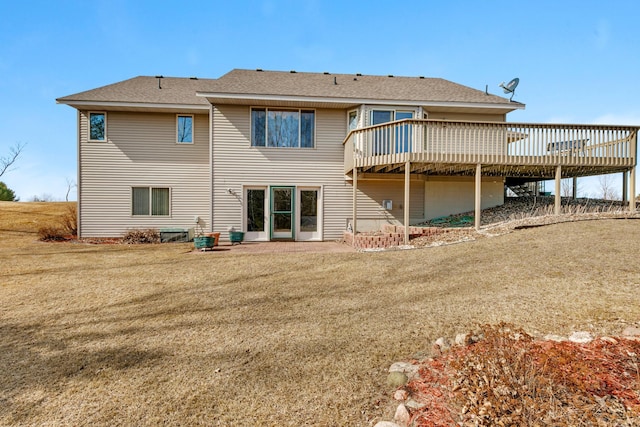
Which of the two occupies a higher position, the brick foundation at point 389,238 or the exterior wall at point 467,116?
the exterior wall at point 467,116

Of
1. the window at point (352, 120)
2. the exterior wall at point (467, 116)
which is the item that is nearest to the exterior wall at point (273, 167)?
the window at point (352, 120)

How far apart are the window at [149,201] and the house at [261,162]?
39 mm

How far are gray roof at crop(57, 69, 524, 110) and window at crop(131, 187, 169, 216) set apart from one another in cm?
324

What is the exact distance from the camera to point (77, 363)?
10.6 feet

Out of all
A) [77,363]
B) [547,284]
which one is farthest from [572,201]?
[77,363]

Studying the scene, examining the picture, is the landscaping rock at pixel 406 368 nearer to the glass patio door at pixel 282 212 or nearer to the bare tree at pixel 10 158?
the glass patio door at pixel 282 212

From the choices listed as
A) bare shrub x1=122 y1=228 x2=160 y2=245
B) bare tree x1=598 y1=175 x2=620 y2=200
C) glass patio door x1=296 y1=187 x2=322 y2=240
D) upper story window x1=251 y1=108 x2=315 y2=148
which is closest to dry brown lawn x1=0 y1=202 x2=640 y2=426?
bare shrub x1=122 y1=228 x2=160 y2=245

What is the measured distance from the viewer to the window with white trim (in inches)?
483

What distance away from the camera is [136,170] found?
41.0ft

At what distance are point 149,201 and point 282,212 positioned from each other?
5.29 meters

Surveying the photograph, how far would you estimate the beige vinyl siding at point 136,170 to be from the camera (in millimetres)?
12344

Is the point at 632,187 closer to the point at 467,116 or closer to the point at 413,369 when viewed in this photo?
the point at 467,116

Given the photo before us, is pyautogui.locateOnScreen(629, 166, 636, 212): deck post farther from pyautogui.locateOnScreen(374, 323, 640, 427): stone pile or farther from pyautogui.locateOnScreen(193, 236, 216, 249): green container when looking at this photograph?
pyautogui.locateOnScreen(193, 236, 216, 249): green container

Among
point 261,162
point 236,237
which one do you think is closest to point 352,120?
point 261,162
